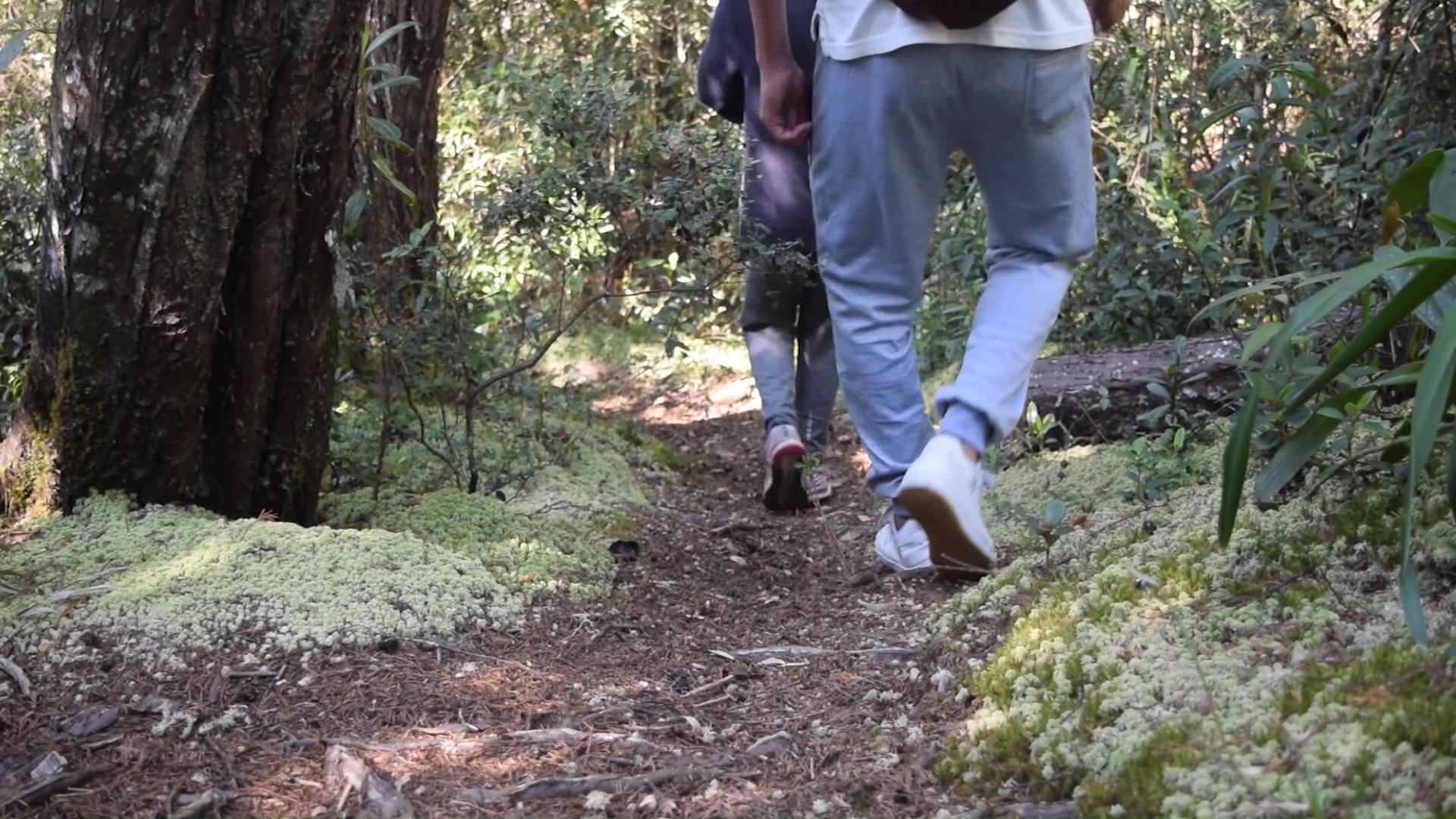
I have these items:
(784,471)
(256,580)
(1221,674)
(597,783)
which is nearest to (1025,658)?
(1221,674)

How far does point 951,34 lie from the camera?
2.75 metres

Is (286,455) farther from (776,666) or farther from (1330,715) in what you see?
(1330,715)

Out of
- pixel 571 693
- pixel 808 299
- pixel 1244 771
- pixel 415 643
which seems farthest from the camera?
pixel 808 299

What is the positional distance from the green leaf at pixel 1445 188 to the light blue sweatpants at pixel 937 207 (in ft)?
3.34

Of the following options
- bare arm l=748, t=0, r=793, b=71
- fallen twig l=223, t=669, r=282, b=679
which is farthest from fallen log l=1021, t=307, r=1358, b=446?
fallen twig l=223, t=669, r=282, b=679

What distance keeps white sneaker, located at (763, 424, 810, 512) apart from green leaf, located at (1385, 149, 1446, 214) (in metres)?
2.30

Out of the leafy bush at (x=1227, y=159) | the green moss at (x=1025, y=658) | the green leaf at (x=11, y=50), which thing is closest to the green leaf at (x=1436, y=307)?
the green moss at (x=1025, y=658)

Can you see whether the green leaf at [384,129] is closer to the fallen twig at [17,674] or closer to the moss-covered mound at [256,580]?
the moss-covered mound at [256,580]

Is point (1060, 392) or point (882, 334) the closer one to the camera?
point (882, 334)

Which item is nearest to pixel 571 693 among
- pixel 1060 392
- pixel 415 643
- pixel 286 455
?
pixel 415 643

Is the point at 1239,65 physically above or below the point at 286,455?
above

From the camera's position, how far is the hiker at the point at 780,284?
3902 mm

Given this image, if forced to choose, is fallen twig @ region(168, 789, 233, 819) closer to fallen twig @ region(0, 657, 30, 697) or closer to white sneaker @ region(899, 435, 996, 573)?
fallen twig @ region(0, 657, 30, 697)

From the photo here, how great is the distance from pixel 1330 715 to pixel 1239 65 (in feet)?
6.53
